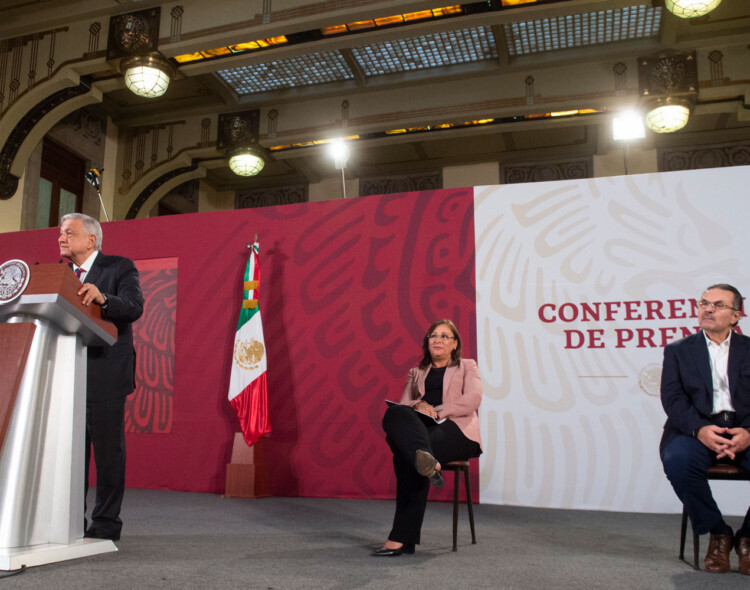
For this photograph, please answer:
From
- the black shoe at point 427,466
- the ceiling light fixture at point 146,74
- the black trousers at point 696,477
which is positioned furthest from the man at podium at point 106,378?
the ceiling light fixture at point 146,74

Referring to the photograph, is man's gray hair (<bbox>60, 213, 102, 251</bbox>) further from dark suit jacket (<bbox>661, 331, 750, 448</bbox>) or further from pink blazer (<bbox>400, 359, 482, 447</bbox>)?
dark suit jacket (<bbox>661, 331, 750, 448</bbox>)

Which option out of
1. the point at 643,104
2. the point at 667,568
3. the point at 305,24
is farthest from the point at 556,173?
the point at 667,568

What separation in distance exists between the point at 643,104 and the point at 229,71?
4335 mm

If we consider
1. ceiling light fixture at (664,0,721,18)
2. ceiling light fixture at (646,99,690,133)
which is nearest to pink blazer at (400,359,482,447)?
ceiling light fixture at (664,0,721,18)

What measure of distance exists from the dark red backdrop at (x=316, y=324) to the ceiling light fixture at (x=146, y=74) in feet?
6.35

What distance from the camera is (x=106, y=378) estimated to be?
250 cm

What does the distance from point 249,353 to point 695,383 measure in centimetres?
271

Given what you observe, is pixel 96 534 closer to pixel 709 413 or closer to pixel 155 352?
pixel 709 413

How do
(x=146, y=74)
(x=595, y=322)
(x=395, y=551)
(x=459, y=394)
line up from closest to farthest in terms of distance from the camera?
(x=395, y=551) < (x=459, y=394) < (x=595, y=322) < (x=146, y=74)

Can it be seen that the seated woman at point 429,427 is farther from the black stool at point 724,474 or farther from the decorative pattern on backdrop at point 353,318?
the decorative pattern on backdrop at point 353,318

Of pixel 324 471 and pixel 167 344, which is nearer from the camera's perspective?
pixel 324 471

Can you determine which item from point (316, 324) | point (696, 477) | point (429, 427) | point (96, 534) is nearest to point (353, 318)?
point (316, 324)

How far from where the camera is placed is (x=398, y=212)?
444 centimetres

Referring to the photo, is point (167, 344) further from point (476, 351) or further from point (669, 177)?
point (669, 177)
